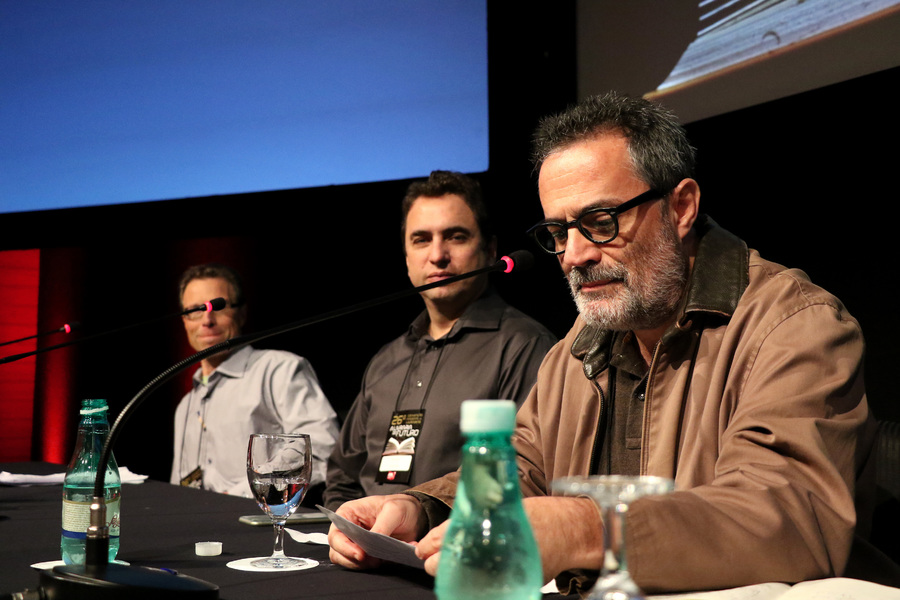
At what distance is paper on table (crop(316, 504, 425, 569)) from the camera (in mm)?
1081

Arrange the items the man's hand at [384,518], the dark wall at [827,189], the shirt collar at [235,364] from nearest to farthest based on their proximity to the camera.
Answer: the man's hand at [384,518]
the dark wall at [827,189]
the shirt collar at [235,364]

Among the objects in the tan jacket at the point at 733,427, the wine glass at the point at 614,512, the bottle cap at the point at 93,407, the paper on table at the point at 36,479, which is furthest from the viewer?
the paper on table at the point at 36,479

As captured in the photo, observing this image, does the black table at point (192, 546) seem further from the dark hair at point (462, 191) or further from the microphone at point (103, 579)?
the dark hair at point (462, 191)

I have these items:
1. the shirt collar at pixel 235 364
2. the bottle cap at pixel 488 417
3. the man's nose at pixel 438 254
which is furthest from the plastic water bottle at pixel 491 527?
the shirt collar at pixel 235 364

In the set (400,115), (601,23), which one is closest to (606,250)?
(601,23)

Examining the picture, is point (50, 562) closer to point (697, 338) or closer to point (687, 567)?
point (687, 567)

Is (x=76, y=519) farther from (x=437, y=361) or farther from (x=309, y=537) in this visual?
(x=437, y=361)

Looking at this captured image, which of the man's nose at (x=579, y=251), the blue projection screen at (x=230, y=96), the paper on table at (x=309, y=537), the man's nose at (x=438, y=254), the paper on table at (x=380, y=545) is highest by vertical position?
the blue projection screen at (x=230, y=96)

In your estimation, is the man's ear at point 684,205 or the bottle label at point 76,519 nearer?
the bottle label at point 76,519

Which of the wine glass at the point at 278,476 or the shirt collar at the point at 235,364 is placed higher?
the shirt collar at the point at 235,364

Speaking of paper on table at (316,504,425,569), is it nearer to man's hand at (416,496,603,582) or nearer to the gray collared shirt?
man's hand at (416,496,603,582)

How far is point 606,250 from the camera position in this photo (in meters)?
1.55

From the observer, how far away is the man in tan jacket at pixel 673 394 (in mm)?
920

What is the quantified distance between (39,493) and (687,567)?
1804 mm
